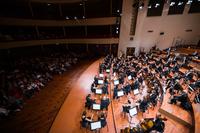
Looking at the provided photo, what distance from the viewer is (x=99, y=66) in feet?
48.0

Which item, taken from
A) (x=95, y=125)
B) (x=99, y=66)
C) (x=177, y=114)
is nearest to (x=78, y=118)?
(x=95, y=125)

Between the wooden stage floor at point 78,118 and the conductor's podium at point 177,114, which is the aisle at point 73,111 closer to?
the wooden stage floor at point 78,118

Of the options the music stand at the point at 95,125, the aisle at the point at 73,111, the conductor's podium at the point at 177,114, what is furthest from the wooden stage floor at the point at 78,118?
the music stand at the point at 95,125

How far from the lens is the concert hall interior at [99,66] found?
7.43m

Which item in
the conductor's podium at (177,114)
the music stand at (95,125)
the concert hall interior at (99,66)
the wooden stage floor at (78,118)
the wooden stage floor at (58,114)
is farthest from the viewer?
the concert hall interior at (99,66)

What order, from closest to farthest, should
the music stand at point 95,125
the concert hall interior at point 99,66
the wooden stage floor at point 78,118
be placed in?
the music stand at point 95,125
the wooden stage floor at point 78,118
the concert hall interior at point 99,66

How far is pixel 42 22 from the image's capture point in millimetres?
17188

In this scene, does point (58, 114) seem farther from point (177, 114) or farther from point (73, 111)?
point (177, 114)

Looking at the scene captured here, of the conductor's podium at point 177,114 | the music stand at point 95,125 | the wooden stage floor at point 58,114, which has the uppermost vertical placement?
the music stand at point 95,125

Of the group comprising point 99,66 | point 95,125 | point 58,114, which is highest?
point 95,125

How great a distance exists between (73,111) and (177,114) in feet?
19.0

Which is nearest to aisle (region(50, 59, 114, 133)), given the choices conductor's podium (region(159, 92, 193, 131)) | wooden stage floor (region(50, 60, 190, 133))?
wooden stage floor (region(50, 60, 190, 133))

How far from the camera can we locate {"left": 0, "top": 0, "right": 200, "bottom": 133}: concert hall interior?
743 cm

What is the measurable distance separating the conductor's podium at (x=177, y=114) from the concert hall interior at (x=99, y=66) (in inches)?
1.9
